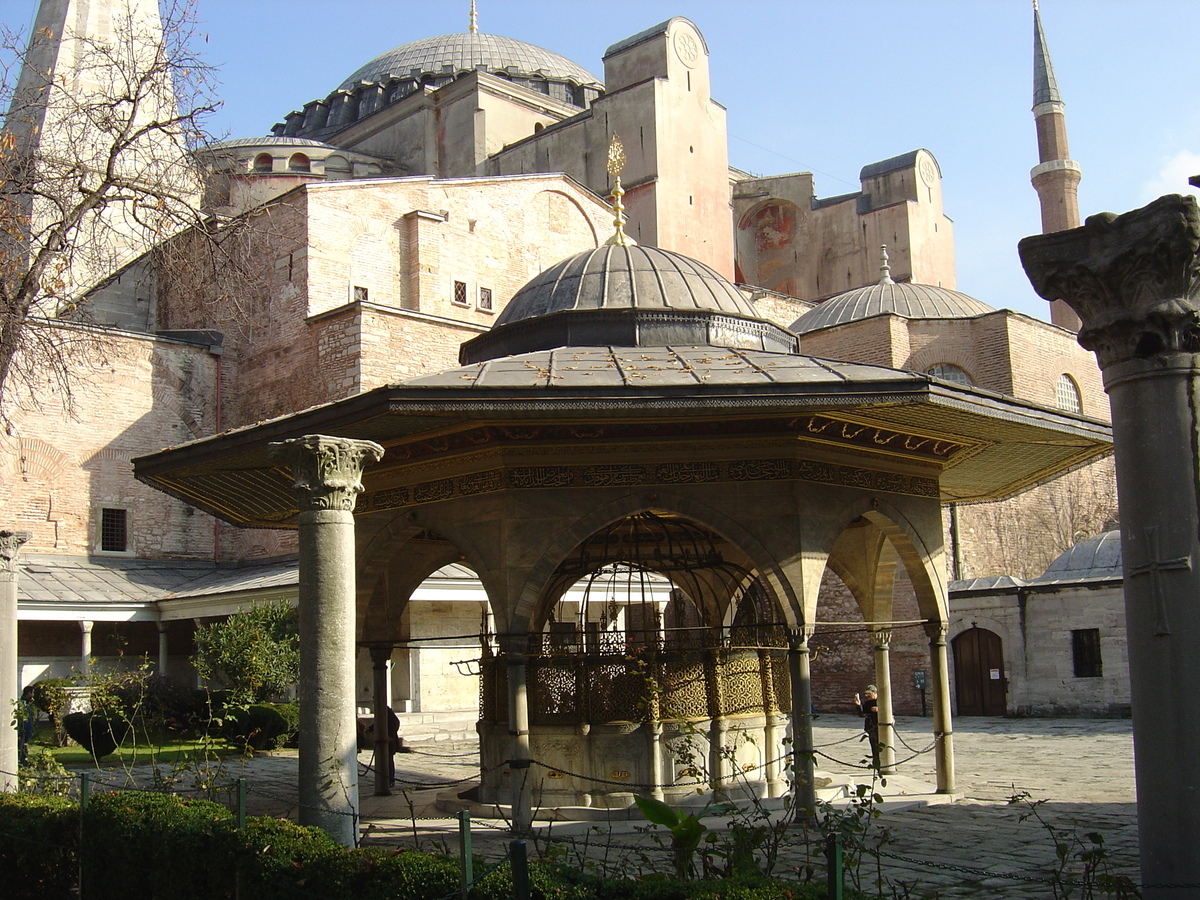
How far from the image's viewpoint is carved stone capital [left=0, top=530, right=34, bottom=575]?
8.86m

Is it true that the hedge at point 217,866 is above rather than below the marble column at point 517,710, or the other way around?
below

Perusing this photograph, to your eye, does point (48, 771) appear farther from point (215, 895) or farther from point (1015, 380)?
point (1015, 380)

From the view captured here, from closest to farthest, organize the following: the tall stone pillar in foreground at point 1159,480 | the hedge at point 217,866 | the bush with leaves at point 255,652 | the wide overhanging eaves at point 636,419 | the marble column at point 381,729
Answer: the hedge at point 217,866, the tall stone pillar in foreground at point 1159,480, the wide overhanging eaves at point 636,419, the marble column at point 381,729, the bush with leaves at point 255,652

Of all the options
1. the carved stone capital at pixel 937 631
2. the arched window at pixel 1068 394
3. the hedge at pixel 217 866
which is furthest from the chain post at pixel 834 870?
the arched window at pixel 1068 394

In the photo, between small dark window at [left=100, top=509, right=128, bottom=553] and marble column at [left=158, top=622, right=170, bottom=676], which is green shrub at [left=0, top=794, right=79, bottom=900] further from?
small dark window at [left=100, top=509, right=128, bottom=553]

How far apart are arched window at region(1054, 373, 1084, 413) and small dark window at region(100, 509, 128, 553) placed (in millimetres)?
18518

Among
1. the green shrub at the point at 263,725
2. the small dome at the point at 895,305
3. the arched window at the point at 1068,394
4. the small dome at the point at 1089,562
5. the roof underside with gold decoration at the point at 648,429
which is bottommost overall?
the green shrub at the point at 263,725

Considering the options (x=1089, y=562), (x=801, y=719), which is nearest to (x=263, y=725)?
(x=801, y=719)

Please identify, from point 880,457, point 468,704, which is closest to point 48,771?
point 880,457

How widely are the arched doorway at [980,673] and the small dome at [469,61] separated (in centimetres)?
2237

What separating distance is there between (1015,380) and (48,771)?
66.4 feet

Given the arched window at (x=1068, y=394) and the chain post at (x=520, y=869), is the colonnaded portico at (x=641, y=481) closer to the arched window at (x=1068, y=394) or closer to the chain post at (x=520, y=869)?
the chain post at (x=520, y=869)

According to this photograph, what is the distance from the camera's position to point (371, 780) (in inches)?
461

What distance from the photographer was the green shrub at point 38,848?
261 inches
